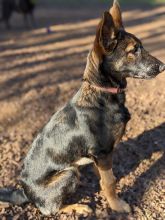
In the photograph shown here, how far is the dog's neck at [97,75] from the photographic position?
172 inches

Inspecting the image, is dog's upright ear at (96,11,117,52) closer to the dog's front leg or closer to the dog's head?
the dog's head

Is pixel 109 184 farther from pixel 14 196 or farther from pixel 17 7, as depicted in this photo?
pixel 17 7

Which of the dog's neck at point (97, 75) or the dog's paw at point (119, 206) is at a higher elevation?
the dog's neck at point (97, 75)

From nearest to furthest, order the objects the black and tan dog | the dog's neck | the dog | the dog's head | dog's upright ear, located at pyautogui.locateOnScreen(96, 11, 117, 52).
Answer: dog's upright ear, located at pyautogui.locateOnScreen(96, 11, 117, 52), the dog's head, the dog's neck, the black and tan dog, the dog

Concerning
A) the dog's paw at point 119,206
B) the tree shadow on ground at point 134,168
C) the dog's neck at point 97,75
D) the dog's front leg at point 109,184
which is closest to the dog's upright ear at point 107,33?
the dog's neck at point 97,75

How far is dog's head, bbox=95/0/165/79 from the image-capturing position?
424 centimetres

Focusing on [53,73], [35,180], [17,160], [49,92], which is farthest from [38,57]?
[35,180]

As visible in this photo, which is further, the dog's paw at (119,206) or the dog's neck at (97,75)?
the dog's paw at (119,206)

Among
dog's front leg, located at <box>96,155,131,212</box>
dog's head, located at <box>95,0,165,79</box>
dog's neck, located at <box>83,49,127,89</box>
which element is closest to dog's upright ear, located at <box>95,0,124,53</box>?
dog's head, located at <box>95,0,165,79</box>

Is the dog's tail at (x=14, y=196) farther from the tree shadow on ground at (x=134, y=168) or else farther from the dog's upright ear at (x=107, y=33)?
the dog's upright ear at (x=107, y=33)

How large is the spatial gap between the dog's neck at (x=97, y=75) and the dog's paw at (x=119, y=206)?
1.50m

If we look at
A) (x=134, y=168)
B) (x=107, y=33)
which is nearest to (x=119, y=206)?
(x=134, y=168)

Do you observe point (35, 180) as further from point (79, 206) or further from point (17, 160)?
point (17, 160)

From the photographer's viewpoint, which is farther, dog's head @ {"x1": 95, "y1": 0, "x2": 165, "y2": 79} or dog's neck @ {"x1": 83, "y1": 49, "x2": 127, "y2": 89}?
dog's neck @ {"x1": 83, "y1": 49, "x2": 127, "y2": 89}
